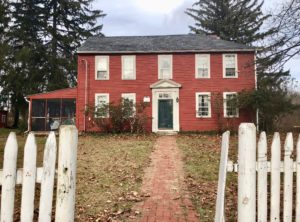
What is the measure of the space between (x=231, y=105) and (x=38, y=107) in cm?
1373

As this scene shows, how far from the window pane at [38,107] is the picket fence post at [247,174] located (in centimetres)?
2550

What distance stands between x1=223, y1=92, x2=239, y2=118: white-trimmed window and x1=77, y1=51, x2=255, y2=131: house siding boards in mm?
464

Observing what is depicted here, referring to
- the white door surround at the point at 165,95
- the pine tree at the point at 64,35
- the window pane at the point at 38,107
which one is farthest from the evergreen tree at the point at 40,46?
the white door surround at the point at 165,95

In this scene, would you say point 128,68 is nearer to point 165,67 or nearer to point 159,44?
point 165,67

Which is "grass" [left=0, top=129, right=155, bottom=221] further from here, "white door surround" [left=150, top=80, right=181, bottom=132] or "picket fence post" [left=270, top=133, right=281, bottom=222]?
"white door surround" [left=150, top=80, right=181, bottom=132]

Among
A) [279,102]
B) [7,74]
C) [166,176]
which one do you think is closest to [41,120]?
[7,74]

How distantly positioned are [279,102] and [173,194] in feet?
62.0

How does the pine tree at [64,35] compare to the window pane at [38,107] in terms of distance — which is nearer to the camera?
the window pane at [38,107]

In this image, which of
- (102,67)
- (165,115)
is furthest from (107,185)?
(102,67)

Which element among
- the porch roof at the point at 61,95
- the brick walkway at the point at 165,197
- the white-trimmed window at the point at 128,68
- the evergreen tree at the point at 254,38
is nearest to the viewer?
the brick walkway at the point at 165,197

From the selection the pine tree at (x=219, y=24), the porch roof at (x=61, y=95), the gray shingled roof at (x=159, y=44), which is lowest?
the porch roof at (x=61, y=95)

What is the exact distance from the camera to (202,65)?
2584 cm

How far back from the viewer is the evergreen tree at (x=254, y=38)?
9562 mm

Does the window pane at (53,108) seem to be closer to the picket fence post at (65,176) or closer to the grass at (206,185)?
the grass at (206,185)
